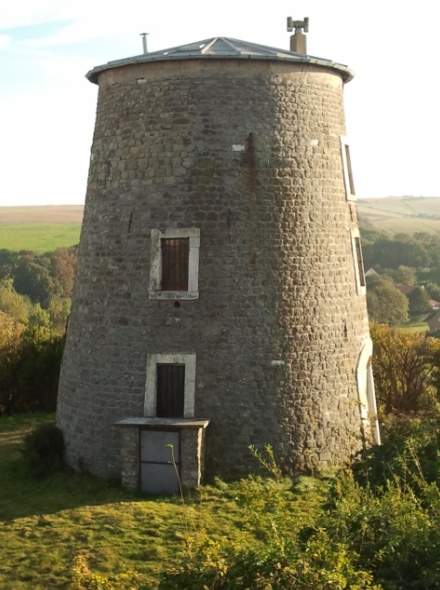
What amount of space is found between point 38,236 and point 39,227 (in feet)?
37.5

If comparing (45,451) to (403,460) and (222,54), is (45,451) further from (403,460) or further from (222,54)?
(222,54)

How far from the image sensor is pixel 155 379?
50.8 feet

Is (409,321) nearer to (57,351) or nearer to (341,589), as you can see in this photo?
(57,351)

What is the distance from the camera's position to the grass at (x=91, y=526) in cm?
1179

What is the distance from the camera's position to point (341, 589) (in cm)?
726

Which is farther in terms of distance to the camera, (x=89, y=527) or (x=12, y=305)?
(x=12, y=305)

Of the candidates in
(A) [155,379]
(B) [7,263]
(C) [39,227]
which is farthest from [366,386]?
(C) [39,227]

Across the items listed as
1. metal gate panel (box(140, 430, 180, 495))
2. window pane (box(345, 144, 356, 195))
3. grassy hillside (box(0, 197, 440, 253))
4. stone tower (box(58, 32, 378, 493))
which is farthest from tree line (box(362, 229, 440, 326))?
metal gate panel (box(140, 430, 180, 495))

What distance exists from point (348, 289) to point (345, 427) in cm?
300

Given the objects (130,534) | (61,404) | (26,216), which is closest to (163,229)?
(61,404)

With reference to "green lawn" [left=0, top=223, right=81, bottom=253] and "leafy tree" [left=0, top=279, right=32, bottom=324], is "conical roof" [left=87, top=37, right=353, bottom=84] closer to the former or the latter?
"leafy tree" [left=0, top=279, right=32, bottom=324]

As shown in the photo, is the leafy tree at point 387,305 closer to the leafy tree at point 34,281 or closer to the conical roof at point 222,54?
the leafy tree at point 34,281

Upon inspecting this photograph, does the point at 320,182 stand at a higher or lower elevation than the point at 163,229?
higher

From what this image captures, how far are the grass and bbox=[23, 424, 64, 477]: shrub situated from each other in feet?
1.04
